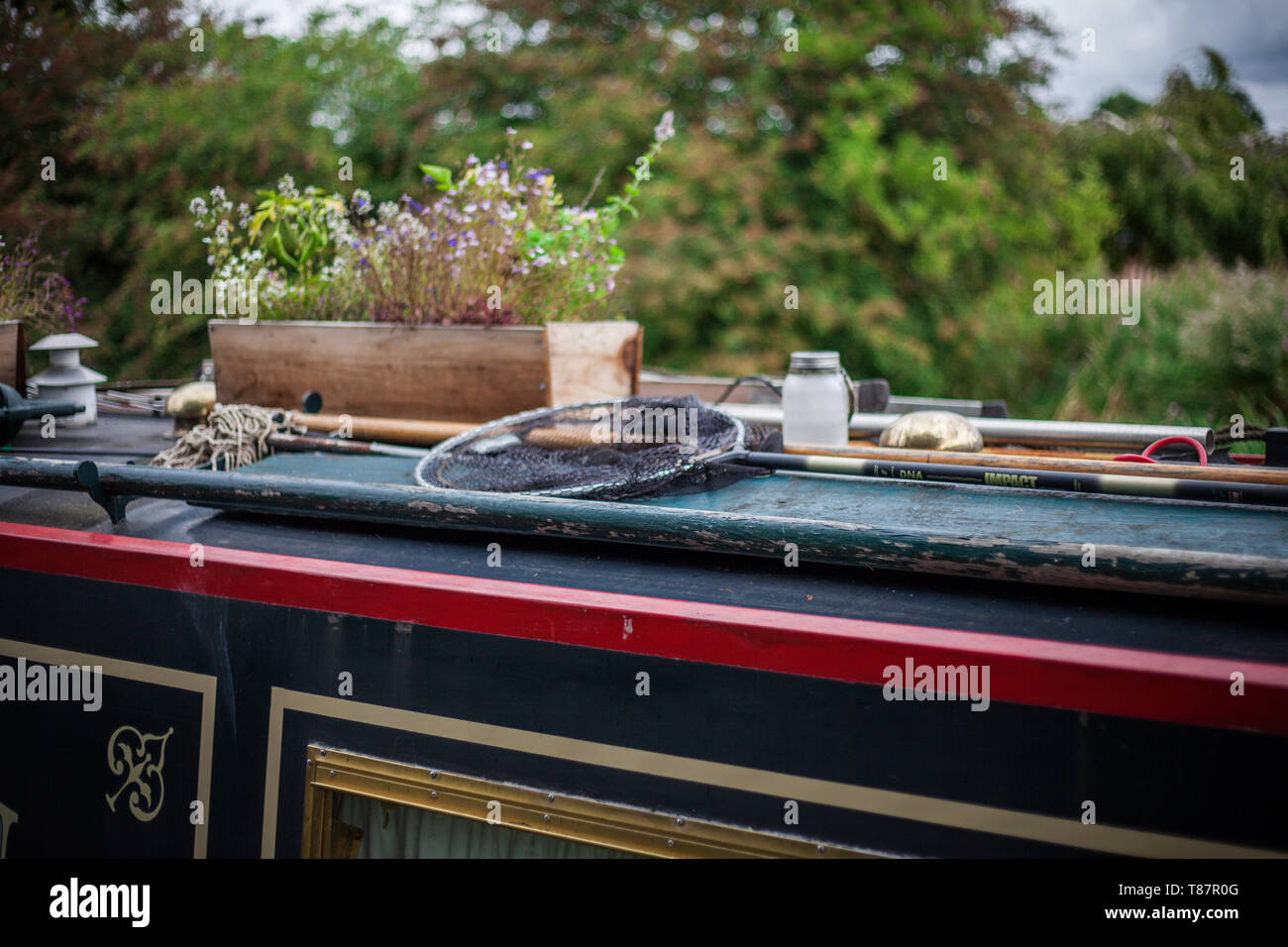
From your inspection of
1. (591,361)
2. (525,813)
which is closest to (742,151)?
(591,361)

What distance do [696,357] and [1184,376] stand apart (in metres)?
4.38

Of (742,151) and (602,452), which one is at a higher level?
(742,151)

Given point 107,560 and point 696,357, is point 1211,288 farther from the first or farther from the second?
point 107,560

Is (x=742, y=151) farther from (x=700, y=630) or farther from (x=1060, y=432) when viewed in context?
(x=700, y=630)

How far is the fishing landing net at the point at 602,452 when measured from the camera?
185 centimetres

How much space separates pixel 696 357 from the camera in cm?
993

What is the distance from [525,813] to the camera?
4.58 ft

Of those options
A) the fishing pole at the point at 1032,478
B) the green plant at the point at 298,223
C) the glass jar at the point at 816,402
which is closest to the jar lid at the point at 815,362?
the glass jar at the point at 816,402

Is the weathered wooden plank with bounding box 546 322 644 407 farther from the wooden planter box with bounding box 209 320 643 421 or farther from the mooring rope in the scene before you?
the mooring rope

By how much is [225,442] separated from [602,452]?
3.10 ft

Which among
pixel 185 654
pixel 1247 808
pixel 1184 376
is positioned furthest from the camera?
pixel 1184 376
